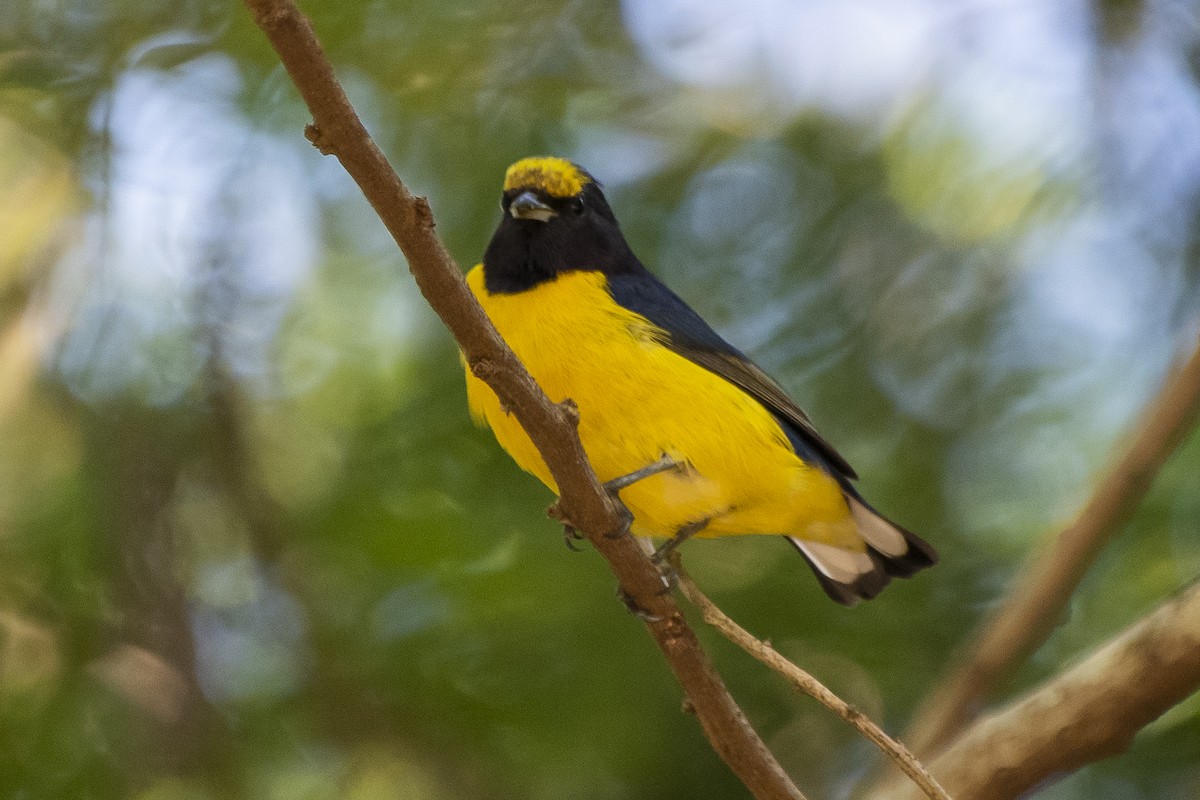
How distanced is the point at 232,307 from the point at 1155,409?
3.23m

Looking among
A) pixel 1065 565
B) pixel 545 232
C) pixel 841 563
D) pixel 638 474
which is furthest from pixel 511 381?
pixel 1065 565

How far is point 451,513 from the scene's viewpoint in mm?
4508

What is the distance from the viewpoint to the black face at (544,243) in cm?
422

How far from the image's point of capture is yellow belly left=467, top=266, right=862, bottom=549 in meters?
3.83

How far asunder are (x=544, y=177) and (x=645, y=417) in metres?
1.00

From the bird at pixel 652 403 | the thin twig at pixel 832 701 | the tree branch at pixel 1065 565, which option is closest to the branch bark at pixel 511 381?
the thin twig at pixel 832 701

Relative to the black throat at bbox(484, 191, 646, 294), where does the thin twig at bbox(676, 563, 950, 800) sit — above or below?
below

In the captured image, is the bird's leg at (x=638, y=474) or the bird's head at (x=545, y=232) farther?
the bird's head at (x=545, y=232)

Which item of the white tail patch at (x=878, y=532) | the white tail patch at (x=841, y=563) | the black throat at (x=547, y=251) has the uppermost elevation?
the black throat at (x=547, y=251)

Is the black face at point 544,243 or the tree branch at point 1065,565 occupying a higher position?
the black face at point 544,243

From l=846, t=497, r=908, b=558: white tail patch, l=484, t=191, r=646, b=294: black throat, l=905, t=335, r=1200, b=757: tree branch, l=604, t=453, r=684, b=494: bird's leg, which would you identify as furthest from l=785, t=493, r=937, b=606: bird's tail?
l=484, t=191, r=646, b=294: black throat

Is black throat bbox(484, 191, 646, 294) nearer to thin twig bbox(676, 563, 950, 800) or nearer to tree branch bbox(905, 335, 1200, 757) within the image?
thin twig bbox(676, 563, 950, 800)

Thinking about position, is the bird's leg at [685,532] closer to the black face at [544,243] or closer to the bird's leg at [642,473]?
the bird's leg at [642,473]

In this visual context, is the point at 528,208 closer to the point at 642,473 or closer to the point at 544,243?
the point at 544,243
